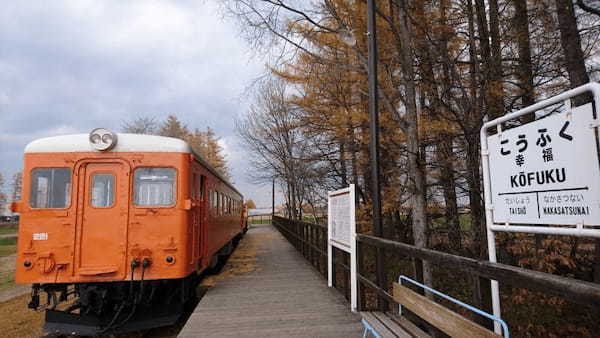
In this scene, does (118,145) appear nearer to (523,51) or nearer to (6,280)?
(523,51)

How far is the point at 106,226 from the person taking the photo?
5.54 meters

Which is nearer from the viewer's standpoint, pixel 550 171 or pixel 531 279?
pixel 531 279

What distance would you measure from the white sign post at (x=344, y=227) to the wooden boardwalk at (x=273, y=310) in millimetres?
407

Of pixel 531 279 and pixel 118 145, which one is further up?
pixel 118 145

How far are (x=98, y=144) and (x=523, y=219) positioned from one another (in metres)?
5.75

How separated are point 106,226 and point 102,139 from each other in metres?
1.37

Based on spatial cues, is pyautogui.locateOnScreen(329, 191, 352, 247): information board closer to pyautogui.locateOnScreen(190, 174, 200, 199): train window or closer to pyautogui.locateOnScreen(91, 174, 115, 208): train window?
pyautogui.locateOnScreen(190, 174, 200, 199): train window

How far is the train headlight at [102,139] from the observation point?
5621 mm

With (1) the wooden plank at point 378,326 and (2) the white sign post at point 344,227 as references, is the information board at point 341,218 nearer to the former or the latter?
Result: (2) the white sign post at point 344,227

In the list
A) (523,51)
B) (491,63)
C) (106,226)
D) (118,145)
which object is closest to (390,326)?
(106,226)

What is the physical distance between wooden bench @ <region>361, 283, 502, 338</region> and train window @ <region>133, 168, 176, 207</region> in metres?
3.61

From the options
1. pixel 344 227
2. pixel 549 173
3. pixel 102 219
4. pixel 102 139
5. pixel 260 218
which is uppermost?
pixel 102 139

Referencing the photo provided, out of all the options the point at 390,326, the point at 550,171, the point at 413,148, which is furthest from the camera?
the point at 413,148

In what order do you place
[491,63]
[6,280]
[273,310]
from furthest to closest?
[6,280] → [491,63] → [273,310]
